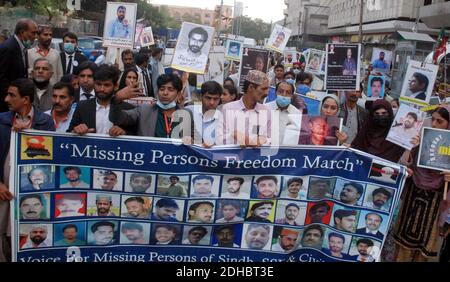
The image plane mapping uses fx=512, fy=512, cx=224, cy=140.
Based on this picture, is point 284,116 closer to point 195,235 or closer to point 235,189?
point 235,189

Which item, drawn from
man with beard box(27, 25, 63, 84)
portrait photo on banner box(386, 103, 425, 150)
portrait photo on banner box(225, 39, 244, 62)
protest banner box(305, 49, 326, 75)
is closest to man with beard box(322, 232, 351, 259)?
portrait photo on banner box(386, 103, 425, 150)

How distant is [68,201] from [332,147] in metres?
2.05

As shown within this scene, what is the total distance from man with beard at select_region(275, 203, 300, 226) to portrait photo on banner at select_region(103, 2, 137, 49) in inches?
149

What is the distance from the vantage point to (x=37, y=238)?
3.71 meters

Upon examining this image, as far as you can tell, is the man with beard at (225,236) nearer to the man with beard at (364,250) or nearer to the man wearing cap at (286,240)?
the man wearing cap at (286,240)

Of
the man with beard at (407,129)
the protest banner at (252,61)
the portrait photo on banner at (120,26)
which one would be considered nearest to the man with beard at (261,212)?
the man with beard at (407,129)

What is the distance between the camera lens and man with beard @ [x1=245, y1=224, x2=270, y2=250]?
156 inches

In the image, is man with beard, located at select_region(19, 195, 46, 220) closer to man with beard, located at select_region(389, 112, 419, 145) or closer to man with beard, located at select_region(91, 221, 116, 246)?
man with beard, located at select_region(91, 221, 116, 246)

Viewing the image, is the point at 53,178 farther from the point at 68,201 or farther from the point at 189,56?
the point at 189,56

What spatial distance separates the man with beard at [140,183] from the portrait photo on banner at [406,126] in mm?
2170

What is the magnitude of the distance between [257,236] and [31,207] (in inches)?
66.5

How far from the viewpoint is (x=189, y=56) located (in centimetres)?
567

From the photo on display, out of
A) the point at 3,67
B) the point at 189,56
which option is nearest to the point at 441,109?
the point at 189,56

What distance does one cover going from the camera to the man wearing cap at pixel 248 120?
4.06m
